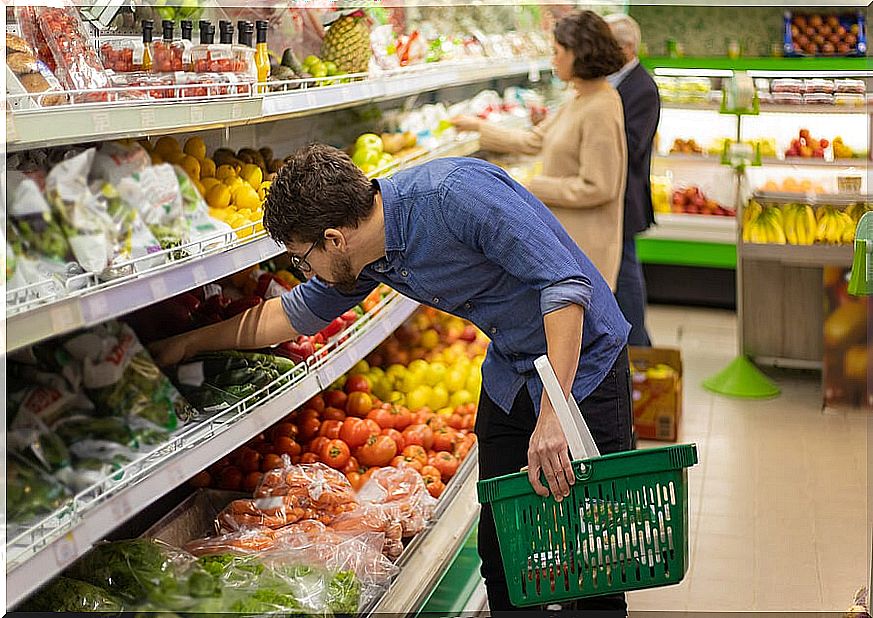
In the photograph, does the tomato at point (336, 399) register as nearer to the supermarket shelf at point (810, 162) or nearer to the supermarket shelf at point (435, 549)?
the supermarket shelf at point (435, 549)

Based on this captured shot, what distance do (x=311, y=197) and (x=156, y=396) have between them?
485 mm

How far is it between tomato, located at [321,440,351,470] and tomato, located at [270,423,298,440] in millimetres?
129

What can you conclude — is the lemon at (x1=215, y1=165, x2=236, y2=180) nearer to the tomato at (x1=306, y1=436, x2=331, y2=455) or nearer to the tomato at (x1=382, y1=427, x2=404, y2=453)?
the tomato at (x1=306, y1=436, x2=331, y2=455)

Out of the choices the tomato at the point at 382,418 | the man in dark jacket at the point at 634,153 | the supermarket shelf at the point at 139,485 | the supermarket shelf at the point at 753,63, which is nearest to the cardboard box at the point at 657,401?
the man in dark jacket at the point at 634,153

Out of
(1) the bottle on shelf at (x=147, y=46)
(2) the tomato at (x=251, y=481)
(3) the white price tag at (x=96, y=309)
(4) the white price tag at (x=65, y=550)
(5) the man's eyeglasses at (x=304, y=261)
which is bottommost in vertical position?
(2) the tomato at (x=251, y=481)

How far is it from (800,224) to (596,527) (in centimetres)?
363

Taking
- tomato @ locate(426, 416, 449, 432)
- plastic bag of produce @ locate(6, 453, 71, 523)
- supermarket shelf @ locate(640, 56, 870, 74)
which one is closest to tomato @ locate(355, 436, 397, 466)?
tomato @ locate(426, 416, 449, 432)

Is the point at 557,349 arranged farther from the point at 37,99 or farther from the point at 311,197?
the point at 37,99

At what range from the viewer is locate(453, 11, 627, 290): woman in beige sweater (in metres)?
4.20

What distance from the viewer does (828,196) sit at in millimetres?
5391

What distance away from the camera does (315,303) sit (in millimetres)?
2506

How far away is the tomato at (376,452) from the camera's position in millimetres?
3199

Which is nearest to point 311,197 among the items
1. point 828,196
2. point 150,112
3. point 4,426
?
point 150,112

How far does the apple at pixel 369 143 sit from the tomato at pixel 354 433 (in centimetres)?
99
